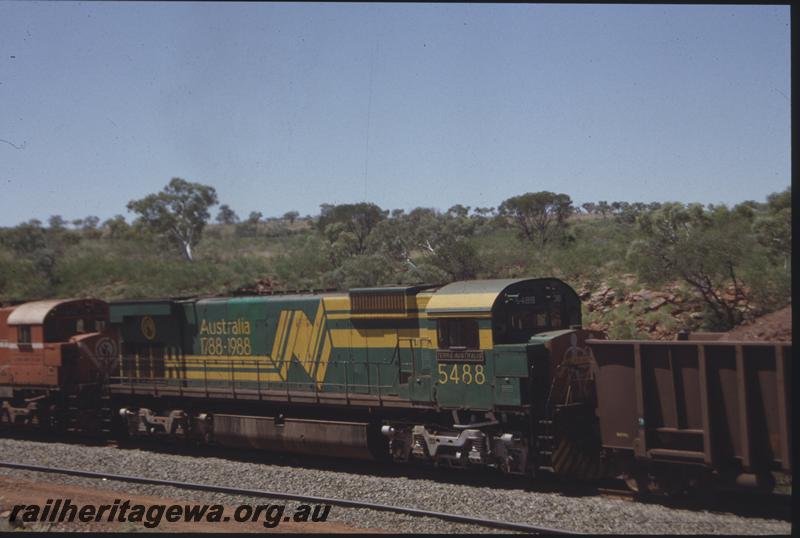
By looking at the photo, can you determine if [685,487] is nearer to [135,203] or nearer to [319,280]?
[319,280]

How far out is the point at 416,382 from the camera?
13.1 metres

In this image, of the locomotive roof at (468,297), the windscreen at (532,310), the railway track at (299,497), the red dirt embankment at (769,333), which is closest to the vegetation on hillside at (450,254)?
the red dirt embankment at (769,333)

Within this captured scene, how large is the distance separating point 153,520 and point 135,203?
47079 mm

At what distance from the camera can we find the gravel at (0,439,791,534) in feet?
32.2

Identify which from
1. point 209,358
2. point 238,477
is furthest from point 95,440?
point 238,477

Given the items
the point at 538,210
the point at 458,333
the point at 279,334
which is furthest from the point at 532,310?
the point at 538,210

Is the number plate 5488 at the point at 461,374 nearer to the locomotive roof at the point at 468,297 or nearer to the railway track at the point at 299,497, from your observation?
the locomotive roof at the point at 468,297

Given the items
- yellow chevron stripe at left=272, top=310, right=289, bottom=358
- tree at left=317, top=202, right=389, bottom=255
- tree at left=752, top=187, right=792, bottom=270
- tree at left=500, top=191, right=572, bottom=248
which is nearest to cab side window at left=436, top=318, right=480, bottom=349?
yellow chevron stripe at left=272, top=310, right=289, bottom=358

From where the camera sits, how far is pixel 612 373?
11148 mm

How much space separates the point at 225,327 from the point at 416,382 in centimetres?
549

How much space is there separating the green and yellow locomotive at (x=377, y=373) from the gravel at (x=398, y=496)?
2.20 feet

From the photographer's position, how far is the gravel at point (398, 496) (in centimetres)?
983

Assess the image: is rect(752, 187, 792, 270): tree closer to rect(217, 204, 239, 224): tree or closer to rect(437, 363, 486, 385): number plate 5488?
rect(437, 363, 486, 385): number plate 5488

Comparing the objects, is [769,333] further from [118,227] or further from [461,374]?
[118,227]
